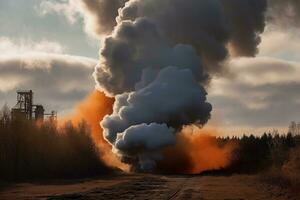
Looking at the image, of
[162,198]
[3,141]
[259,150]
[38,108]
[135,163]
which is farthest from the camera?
[259,150]

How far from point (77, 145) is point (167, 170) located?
61.6 ft

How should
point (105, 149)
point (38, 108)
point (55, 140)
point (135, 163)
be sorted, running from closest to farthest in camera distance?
1. point (55, 140)
2. point (135, 163)
3. point (105, 149)
4. point (38, 108)

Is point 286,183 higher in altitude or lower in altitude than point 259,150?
lower

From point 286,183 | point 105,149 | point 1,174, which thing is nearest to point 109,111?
point 105,149

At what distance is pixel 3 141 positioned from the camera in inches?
3728

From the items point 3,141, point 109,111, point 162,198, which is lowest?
point 162,198

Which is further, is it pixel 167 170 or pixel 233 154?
pixel 233 154

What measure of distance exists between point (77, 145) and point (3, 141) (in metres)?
27.0

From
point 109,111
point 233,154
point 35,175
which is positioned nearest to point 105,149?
point 109,111

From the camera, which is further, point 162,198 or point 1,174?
point 1,174

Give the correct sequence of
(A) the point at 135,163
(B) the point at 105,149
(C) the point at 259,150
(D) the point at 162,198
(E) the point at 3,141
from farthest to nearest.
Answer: (C) the point at 259,150, (B) the point at 105,149, (A) the point at 135,163, (E) the point at 3,141, (D) the point at 162,198

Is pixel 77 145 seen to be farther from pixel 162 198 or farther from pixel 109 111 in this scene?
pixel 162 198

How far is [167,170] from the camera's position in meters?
121

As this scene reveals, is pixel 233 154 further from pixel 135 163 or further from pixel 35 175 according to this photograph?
pixel 35 175
